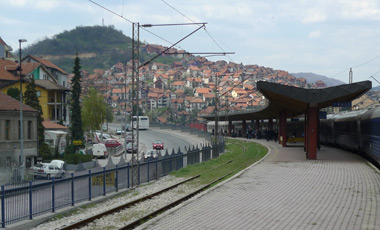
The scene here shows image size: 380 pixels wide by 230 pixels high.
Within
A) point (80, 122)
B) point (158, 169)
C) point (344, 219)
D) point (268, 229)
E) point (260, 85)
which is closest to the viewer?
point (268, 229)

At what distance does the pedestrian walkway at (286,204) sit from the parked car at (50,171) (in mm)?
15142

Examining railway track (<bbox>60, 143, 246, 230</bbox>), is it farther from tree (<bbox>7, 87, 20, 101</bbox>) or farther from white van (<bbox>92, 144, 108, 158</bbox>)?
tree (<bbox>7, 87, 20, 101</bbox>)

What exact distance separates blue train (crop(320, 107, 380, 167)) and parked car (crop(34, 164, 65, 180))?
19919mm

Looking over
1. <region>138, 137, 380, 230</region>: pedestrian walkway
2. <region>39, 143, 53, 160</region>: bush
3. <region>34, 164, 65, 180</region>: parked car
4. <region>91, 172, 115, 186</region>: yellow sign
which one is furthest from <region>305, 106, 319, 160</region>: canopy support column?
<region>39, 143, 53, 160</region>: bush

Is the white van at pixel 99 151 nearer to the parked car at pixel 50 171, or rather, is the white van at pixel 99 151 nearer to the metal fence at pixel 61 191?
the parked car at pixel 50 171

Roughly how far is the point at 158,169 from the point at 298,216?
49.7 feet

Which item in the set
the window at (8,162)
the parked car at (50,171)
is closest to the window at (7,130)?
the window at (8,162)

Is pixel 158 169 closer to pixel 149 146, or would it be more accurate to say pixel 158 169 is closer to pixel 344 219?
pixel 344 219

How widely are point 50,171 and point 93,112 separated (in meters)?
39.8

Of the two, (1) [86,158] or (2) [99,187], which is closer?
(2) [99,187]

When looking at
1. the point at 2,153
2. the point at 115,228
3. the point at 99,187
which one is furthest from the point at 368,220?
the point at 2,153

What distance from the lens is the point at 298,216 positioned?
13875 millimetres

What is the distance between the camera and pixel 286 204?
1612 cm

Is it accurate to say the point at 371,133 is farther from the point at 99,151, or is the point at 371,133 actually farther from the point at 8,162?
the point at 99,151
